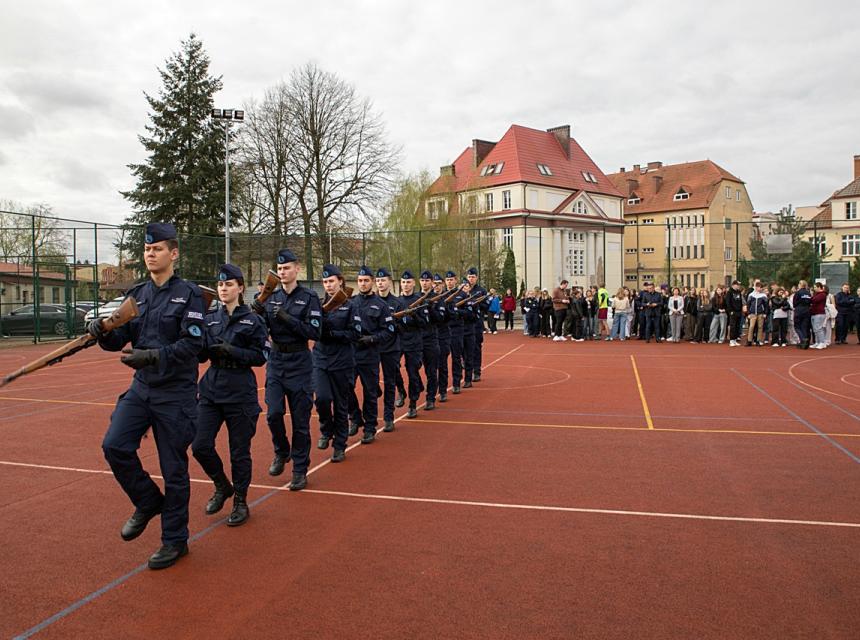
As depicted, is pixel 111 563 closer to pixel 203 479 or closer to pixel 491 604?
pixel 203 479

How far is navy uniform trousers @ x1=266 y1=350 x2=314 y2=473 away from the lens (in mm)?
6473

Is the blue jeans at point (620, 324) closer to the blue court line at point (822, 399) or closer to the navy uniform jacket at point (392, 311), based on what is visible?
the blue court line at point (822, 399)

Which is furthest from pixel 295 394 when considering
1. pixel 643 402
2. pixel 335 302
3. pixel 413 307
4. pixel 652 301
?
pixel 652 301

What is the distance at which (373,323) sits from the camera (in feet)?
27.9

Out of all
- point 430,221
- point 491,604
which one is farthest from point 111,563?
point 430,221

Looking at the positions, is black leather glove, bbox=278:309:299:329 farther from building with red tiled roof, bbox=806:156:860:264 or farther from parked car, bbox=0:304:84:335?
building with red tiled roof, bbox=806:156:860:264

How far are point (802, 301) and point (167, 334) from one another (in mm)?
20135

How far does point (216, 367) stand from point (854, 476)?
5932 millimetres

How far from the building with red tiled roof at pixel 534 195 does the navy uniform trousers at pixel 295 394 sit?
119 ft

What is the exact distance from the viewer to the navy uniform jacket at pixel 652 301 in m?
23.6

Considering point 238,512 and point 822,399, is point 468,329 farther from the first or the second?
point 238,512

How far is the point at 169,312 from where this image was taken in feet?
15.3

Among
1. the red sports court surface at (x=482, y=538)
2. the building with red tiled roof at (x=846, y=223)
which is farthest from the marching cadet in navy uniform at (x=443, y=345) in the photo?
the building with red tiled roof at (x=846, y=223)

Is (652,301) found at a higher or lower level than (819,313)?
higher
